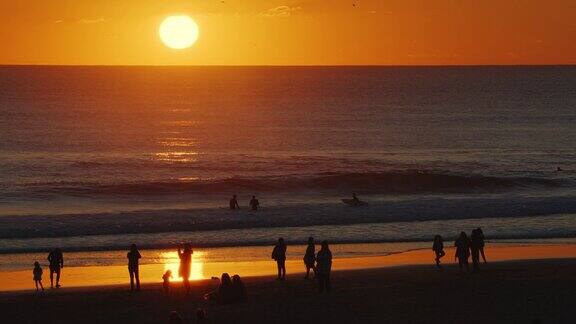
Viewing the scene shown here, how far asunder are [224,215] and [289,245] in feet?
30.2

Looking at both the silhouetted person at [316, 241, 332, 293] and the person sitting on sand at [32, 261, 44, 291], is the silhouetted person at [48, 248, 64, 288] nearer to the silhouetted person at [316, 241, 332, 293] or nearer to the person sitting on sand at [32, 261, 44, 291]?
the person sitting on sand at [32, 261, 44, 291]

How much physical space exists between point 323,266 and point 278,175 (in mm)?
38535

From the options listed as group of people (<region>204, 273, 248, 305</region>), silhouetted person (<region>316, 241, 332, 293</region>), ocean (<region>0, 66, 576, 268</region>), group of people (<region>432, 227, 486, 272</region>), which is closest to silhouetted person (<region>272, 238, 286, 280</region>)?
silhouetted person (<region>316, 241, 332, 293</region>)

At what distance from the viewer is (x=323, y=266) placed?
2092cm

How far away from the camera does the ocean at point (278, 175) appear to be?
1443 inches

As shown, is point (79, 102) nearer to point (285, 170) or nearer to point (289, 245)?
point (285, 170)

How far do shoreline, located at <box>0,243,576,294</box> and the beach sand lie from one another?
1572mm

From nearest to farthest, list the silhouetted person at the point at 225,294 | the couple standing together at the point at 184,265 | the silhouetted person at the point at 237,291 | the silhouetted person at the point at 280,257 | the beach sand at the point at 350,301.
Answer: the beach sand at the point at 350,301, the silhouetted person at the point at 225,294, the silhouetted person at the point at 237,291, the couple standing together at the point at 184,265, the silhouetted person at the point at 280,257

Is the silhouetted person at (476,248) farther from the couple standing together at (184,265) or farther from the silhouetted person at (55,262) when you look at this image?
the silhouetted person at (55,262)

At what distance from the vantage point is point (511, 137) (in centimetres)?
9138

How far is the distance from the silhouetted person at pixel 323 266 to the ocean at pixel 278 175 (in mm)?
11452

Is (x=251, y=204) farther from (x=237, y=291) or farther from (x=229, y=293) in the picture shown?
(x=229, y=293)

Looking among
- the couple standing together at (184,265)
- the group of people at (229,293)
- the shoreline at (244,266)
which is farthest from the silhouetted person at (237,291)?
the shoreline at (244,266)

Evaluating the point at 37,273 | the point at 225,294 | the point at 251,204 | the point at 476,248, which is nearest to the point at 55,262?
the point at 37,273
